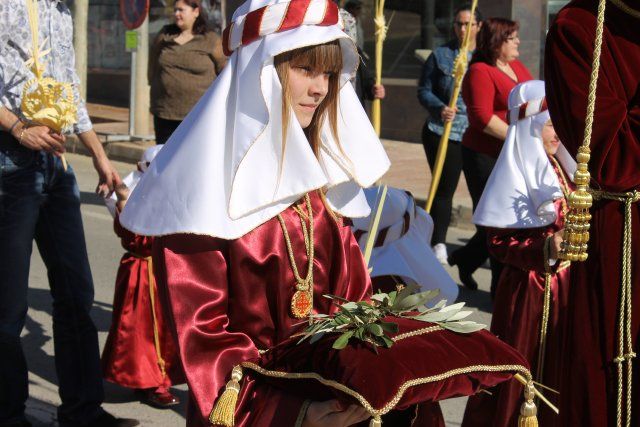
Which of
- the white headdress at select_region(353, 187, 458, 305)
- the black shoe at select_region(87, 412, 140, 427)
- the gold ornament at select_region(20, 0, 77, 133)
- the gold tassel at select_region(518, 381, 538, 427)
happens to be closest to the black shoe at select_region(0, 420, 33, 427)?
the black shoe at select_region(87, 412, 140, 427)

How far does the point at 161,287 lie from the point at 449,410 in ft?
9.24

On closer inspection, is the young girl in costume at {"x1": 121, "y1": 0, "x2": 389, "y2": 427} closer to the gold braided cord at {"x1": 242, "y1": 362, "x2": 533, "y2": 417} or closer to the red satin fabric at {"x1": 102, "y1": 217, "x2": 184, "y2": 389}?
the gold braided cord at {"x1": 242, "y1": 362, "x2": 533, "y2": 417}

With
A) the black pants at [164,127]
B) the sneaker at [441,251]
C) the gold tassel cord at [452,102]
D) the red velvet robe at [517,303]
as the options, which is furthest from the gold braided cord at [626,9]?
the black pants at [164,127]

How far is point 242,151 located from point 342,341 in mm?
531

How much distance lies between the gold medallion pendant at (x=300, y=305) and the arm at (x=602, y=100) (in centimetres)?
101

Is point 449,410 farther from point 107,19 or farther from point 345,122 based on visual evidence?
point 107,19

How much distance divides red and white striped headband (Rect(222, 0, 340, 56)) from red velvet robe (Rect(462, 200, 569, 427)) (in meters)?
1.63

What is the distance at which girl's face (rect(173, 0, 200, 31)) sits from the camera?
27.1ft

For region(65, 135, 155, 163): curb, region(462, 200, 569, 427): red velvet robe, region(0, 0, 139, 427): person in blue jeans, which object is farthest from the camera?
region(65, 135, 155, 163): curb

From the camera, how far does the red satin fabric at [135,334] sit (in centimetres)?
519

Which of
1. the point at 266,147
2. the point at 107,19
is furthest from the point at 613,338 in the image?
the point at 107,19

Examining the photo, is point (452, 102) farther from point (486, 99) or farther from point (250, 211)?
point (250, 211)

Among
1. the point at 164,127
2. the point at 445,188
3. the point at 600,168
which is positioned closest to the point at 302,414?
the point at 600,168

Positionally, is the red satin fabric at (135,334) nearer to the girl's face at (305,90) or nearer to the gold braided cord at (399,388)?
the girl's face at (305,90)
